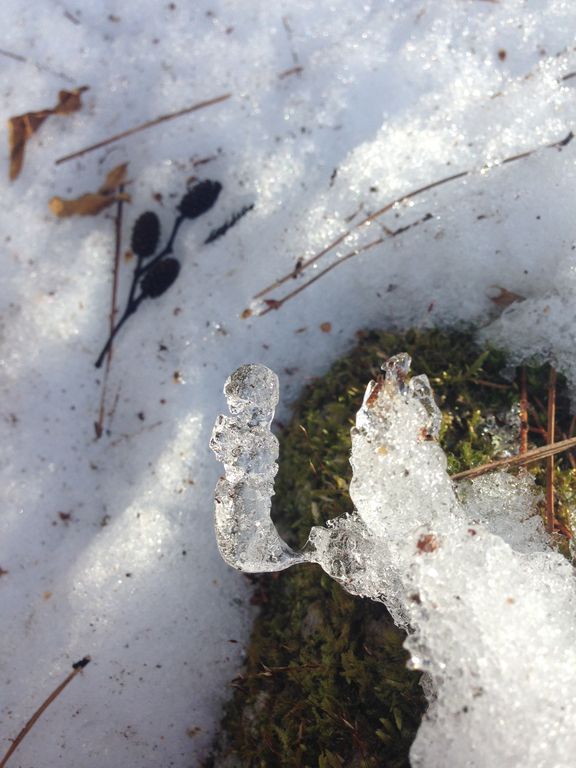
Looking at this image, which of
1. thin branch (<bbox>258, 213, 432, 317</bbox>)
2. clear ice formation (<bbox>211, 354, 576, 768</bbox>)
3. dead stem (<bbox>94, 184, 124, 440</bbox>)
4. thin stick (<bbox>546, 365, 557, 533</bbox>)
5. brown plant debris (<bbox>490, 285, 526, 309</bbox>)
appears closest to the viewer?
clear ice formation (<bbox>211, 354, 576, 768</bbox>)

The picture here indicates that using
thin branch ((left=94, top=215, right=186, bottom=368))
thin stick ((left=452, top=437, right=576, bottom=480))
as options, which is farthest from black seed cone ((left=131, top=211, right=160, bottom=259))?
thin stick ((left=452, top=437, right=576, bottom=480))

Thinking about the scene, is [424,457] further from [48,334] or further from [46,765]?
[46,765]

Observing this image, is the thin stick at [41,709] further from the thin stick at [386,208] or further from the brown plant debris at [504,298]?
the brown plant debris at [504,298]

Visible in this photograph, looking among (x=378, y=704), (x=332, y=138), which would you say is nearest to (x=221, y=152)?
(x=332, y=138)

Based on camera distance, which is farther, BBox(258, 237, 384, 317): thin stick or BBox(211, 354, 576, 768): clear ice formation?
BBox(258, 237, 384, 317): thin stick

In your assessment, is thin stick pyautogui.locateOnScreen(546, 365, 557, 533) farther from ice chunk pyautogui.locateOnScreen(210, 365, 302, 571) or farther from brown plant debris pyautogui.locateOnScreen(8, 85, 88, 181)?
brown plant debris pyautogui.locateOnScreen(8, 85, 88, 181)

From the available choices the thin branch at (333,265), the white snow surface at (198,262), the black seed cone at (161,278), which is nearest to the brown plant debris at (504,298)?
the white snow surface at (198,262)
